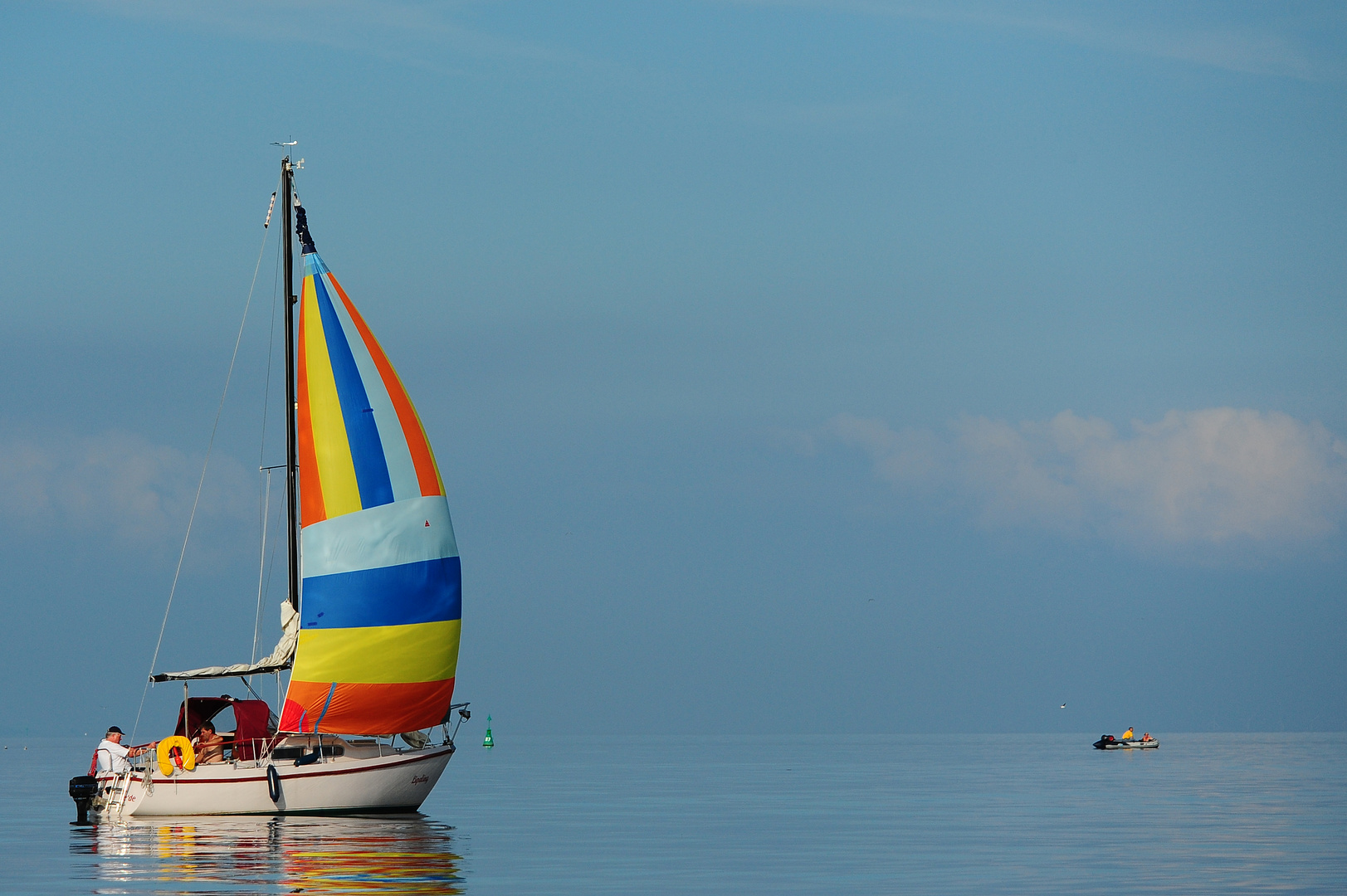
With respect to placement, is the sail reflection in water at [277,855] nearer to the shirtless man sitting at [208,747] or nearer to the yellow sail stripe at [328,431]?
the shirtless man sitting at [208,747]

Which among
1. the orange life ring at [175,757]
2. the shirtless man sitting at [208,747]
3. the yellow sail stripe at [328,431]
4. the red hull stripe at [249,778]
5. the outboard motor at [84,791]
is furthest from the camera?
the yellow sail stripe at [328,431]

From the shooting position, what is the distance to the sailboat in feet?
128

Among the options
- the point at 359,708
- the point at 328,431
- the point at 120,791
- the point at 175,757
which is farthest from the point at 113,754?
the point at 328,431

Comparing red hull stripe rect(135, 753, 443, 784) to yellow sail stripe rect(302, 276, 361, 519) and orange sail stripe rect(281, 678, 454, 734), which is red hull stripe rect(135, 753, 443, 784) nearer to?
orange sail stripe rect(281, 678, 454, 734)

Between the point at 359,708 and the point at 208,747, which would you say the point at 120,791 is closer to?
the point at 208,747

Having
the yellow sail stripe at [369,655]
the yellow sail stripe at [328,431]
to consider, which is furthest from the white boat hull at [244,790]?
the yellow sail stripe at [328,431]

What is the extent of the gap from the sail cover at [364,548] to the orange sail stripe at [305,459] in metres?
0.03

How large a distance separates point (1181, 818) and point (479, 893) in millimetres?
23717

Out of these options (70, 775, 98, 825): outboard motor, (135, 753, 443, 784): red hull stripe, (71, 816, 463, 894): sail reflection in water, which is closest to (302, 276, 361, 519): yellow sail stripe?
(135, 753, 443, 784): red hull stripe

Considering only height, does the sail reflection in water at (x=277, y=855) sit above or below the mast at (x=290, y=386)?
below

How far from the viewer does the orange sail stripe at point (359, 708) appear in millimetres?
40094

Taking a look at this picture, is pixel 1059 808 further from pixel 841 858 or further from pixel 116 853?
pixel 116 853

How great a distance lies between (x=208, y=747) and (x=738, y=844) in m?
12.6

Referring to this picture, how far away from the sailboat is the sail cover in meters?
0.04
